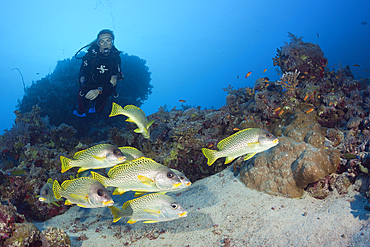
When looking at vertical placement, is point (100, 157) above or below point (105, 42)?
below

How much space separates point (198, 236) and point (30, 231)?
291 cm

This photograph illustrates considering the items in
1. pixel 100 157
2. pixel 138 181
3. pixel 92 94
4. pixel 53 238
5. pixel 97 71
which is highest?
pixel 97 71

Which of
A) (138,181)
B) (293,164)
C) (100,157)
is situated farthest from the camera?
(293,164)

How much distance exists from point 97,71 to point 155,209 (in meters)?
7.14

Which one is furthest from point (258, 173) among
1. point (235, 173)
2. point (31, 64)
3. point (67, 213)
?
point (31, 64)

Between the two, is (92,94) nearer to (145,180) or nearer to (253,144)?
(145,180)

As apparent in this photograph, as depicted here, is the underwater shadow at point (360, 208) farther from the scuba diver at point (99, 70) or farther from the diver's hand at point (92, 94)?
the diver's hand at point (92, 94)

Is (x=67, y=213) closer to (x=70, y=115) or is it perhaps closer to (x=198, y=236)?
(x=198, y=236)

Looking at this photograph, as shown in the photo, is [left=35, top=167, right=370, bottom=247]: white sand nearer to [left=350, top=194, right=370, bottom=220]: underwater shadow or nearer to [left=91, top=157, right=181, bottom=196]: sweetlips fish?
[left=350, top=194, right=370, bottom=220]: underwater shadow

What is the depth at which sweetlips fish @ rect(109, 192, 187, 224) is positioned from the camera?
244cm

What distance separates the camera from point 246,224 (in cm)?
370

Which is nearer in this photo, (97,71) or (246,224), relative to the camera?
(246,224)

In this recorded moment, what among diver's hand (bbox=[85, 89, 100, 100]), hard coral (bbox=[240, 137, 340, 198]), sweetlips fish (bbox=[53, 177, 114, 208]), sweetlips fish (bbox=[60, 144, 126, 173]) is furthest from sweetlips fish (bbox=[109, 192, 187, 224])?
diver's hand (bbox=[85, 89, 100, 100])

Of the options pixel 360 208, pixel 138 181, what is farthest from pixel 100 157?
pixel 360 208
